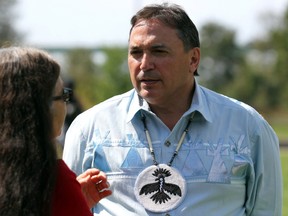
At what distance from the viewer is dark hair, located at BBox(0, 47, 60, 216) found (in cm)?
371

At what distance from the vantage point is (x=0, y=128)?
3.77m

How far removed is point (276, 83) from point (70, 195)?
67.9 meters

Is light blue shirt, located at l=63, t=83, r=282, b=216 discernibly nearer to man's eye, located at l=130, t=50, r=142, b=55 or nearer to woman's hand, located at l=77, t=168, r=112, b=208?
man's eye, located at l=130, t=50, r=142, b=55

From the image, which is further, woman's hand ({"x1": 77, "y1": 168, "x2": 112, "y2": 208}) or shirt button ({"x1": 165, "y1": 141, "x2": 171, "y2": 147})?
shirt button ({"x1": 165, "y1": 141, "x2": 171, "y2": 147})

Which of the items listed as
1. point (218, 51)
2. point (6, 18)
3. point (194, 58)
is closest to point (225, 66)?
point (218, 51)

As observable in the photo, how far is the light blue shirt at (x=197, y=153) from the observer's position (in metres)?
5.32

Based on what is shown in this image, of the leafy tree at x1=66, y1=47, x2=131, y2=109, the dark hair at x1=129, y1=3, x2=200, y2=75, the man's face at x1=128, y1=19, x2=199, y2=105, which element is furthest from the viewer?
the leafy tree at x1=66, y1=47, x2=131, y2=109

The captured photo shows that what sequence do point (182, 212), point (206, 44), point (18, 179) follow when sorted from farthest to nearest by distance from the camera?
point (206, 44) < point (182, 212) < point (18, 179)

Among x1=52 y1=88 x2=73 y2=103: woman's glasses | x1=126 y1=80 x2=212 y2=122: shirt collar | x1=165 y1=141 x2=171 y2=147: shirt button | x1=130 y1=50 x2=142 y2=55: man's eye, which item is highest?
x1=52 y1=88 x2=73 y2=103: woman's glasses

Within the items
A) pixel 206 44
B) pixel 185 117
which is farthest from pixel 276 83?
pixel 185 117

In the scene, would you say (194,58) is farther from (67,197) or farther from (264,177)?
(67,197)

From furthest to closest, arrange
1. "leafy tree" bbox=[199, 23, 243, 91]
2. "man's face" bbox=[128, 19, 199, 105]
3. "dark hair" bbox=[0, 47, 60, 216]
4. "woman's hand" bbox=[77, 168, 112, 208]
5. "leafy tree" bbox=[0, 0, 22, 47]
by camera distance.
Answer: "leafy tree" bbox=[199, 23, 243, 91] → "leafy tree" bbox=[0, 0, 22, 47] → "man's face" bbox=[128, 19, 199, 105] → "woman's hand" bbox=[77, 168, 112, 208] → "dark hair" bbox=[0, 47, 60, 216]

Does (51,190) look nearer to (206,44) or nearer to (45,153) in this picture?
(45,153)

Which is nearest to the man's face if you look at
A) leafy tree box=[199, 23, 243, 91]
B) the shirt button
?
the shirt button
